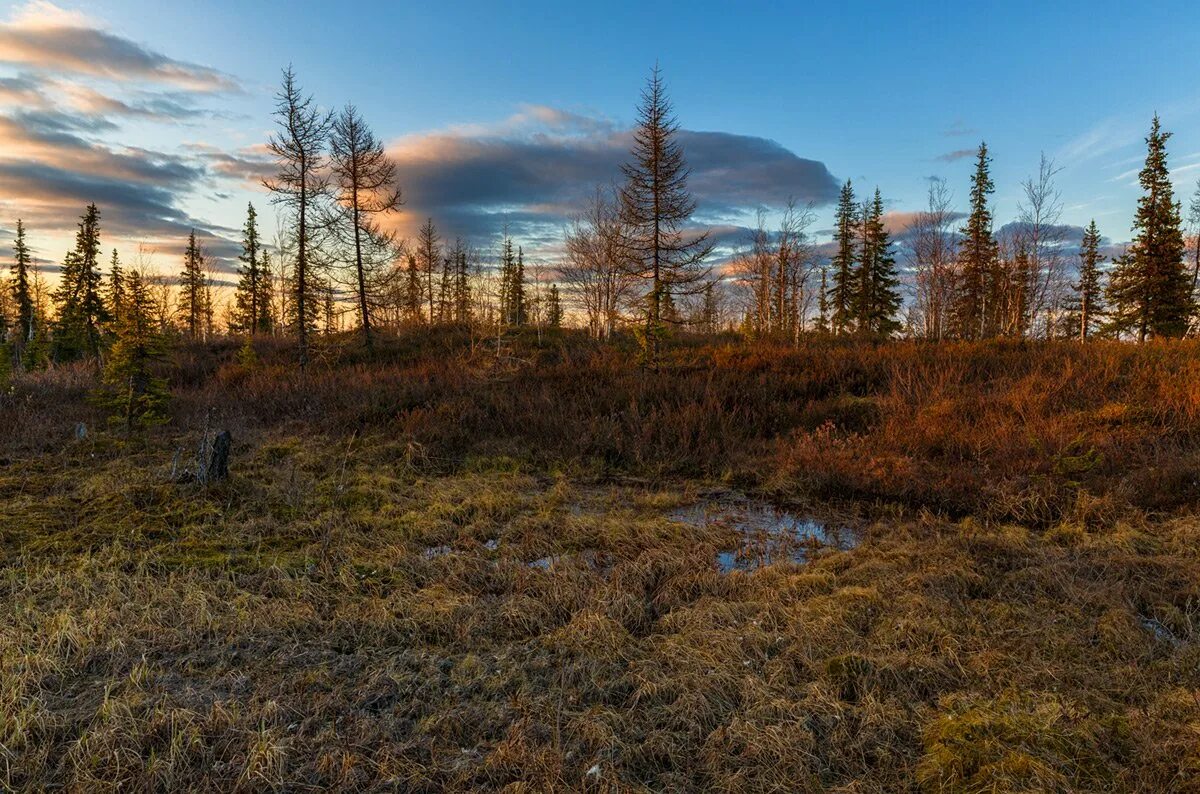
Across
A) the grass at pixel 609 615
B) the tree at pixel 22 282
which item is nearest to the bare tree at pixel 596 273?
the grass at pixel 609 615

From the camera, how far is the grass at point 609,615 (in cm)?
263

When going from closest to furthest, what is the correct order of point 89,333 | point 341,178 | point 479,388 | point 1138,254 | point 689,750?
point 689,750 → point 479,388 → point 341,178 → point 1138,254 → point 89,333

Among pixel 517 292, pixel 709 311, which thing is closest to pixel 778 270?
pixel 709 311

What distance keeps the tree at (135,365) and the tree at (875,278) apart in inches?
1378

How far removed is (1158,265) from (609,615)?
37456mm

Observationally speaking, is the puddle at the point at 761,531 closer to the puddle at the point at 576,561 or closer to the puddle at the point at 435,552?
the puddle at the point at 576,561

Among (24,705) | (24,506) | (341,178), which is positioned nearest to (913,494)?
(24,705)

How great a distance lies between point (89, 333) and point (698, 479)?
38426 millimetres

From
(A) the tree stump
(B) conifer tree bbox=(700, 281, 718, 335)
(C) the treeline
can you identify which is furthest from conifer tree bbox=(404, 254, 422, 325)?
(A) the tree stump

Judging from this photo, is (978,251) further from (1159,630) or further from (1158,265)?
(1159,630)

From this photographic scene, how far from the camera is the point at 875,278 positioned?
3547cm

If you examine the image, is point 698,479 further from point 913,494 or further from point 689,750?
point 689,750

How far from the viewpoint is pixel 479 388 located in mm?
13383

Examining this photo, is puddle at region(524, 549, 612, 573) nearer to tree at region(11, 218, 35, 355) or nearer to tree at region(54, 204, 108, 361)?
tree at region(54, 204, 108, 361)
